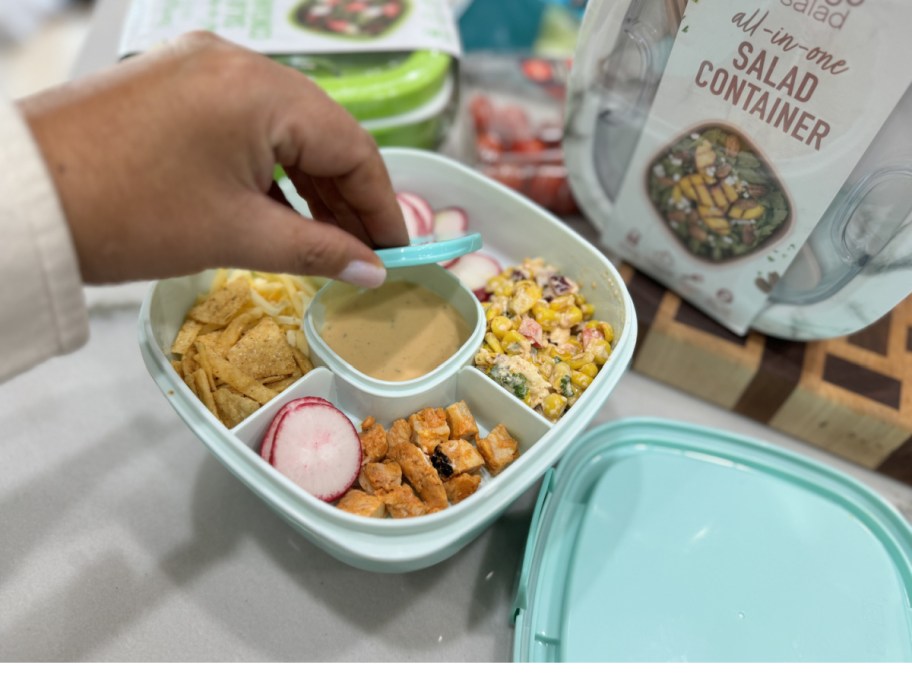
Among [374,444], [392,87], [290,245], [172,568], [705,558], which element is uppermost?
[290,245]

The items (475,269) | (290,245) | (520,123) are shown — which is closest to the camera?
(290,245)

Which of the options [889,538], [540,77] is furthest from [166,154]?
[540,77]

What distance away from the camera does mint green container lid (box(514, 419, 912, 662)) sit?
92cm

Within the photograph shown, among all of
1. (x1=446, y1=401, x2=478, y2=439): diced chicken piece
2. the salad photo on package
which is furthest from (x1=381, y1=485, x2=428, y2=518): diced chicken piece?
the salad photo on package

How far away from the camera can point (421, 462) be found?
888mm

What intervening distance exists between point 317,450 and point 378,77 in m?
0.89

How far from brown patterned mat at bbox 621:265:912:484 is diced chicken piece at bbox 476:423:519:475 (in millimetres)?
437

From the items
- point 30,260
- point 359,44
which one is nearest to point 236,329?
point 30,260

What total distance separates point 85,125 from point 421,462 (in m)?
0.56

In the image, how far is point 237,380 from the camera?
0.91 m

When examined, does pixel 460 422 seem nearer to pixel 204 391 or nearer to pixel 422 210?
pixel 204 391

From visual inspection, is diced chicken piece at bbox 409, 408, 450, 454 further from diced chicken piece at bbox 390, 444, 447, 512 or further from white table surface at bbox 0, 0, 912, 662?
white table surface at bbox 0, 0, 912, 662

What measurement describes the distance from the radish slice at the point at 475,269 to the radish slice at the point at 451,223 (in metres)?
0.06

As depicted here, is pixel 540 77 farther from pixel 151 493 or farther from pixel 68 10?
pixel 68 10
